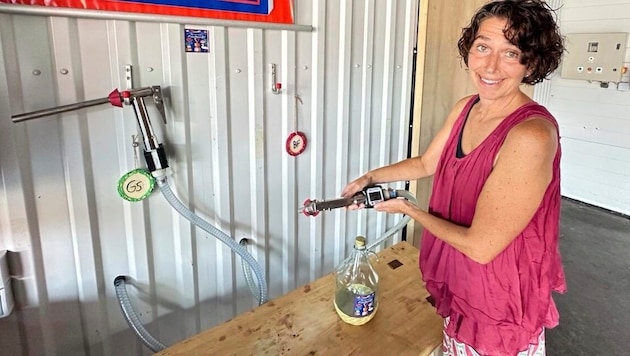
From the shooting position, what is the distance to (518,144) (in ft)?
3.05

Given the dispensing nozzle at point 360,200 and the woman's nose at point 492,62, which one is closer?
the woman's nose at point 492,62

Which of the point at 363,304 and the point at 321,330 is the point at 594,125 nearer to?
the point at 363,304

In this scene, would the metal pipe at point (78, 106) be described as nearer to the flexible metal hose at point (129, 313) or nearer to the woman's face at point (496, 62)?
the flexible metal hose at point (129, 313)

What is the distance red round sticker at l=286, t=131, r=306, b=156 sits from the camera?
5.88 ft

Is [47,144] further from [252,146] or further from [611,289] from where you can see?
[611,289]

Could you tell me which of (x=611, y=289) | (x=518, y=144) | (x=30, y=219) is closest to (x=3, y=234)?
(x=30, y=219)

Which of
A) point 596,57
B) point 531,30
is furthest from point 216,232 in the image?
point 596,57

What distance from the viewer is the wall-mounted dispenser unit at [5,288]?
121 cm

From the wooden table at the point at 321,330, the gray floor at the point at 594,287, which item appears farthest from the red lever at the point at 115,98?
the gray floor at the point at 594,287

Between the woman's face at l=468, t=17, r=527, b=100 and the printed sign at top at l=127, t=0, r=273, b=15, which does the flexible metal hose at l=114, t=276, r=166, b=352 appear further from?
the woman's face at l=468, t=17, r=527, b=100

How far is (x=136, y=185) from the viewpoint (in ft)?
4.54

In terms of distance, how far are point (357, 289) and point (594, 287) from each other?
215 cm

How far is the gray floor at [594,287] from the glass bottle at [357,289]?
130 centimetres

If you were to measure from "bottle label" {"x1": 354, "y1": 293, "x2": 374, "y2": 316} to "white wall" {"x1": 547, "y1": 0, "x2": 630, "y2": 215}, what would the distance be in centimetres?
360
